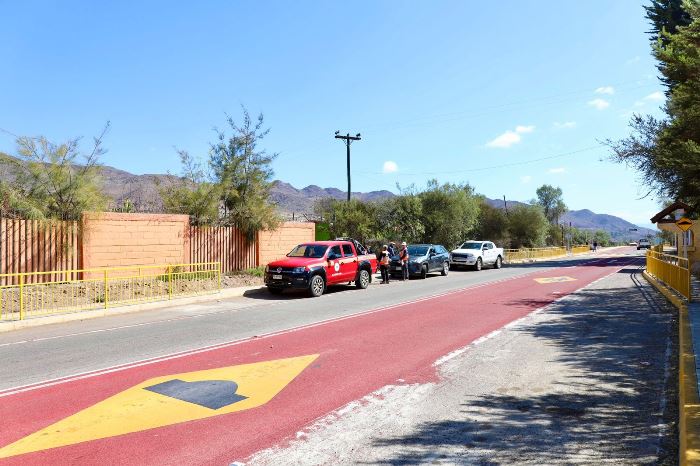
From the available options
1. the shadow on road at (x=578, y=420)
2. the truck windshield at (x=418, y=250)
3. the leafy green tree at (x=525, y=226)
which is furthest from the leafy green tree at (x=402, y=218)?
the leafy green tree at (x=525, y=226)

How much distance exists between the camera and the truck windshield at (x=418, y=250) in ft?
84.6

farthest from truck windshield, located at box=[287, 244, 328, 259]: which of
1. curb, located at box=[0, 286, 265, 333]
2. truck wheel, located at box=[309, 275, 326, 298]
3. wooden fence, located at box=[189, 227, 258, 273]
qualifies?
Answer: wooden fence, located at box=[189, 227, 258, 273]

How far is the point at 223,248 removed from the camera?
2119 cm

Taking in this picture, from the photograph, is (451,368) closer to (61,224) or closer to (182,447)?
(182,447)

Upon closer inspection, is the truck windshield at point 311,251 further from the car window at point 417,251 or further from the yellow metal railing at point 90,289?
the car window at point 417,251

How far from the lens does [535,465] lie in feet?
13.3

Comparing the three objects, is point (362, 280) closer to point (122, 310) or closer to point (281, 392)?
point (122, 310)

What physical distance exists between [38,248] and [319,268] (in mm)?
8599

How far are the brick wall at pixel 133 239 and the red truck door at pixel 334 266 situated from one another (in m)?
5.85

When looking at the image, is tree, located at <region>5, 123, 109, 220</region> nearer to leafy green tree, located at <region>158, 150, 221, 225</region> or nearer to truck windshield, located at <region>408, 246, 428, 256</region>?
leafy green tree, located at <region>158, 150, 221, 225</region>

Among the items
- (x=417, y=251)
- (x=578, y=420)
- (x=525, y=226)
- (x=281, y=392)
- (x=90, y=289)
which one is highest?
(x=525, y=226)

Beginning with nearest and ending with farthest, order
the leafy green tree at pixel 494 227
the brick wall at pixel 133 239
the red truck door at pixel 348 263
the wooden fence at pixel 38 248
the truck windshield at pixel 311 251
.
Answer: the wooden fence at pixel 38 248
the brick wall at pixel 133 239
the truck windshield at pixel 311 251
the red truck door at pixel 348 263
the leafy green tree at pixel 494 227

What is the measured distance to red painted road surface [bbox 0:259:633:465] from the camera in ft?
14.3

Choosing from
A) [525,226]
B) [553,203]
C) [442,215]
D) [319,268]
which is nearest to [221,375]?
[319,268]
